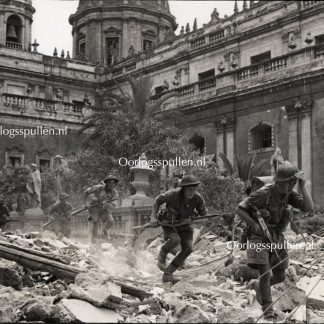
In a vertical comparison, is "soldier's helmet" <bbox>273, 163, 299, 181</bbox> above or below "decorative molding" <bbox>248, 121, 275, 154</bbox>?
below

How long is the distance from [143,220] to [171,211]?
6.97 metres

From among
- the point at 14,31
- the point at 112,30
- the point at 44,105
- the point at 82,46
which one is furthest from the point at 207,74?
the point at 82,46

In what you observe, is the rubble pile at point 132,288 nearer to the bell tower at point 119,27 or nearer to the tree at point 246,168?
the tree at point 246,168

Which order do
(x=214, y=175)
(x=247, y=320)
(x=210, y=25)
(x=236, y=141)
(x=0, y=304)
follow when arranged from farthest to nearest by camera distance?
(x=210, y=25), (x=236, y=141), (x=214, y=175), (x=0, y=304), (x=247, y=320)

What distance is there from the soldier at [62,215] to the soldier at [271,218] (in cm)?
725

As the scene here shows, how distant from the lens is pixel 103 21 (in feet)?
143

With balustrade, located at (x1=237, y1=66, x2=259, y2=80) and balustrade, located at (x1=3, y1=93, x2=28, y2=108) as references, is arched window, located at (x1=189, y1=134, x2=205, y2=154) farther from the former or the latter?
balustrade, located at (x1=3, y1=93, x2=28, y2=108)

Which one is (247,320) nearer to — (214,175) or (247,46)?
(214,175)

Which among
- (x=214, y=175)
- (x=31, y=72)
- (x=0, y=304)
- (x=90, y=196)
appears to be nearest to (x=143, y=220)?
(x=90, y=196)

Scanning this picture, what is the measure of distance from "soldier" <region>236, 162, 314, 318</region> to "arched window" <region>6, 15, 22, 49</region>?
104 ft

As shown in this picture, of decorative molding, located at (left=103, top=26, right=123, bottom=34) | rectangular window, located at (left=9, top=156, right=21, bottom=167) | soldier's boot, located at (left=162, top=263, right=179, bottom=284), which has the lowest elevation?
soldier's boot, located at (left=162, top=263, right=179, bottom=284)

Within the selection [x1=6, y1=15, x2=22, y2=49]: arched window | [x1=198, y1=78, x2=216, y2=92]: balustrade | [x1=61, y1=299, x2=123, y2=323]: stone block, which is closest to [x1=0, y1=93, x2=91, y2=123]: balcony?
[x1=198, y1=78, x2=216, y2=92]: balustrade

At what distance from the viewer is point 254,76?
25906mm

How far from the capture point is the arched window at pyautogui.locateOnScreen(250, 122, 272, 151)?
1014 inches
